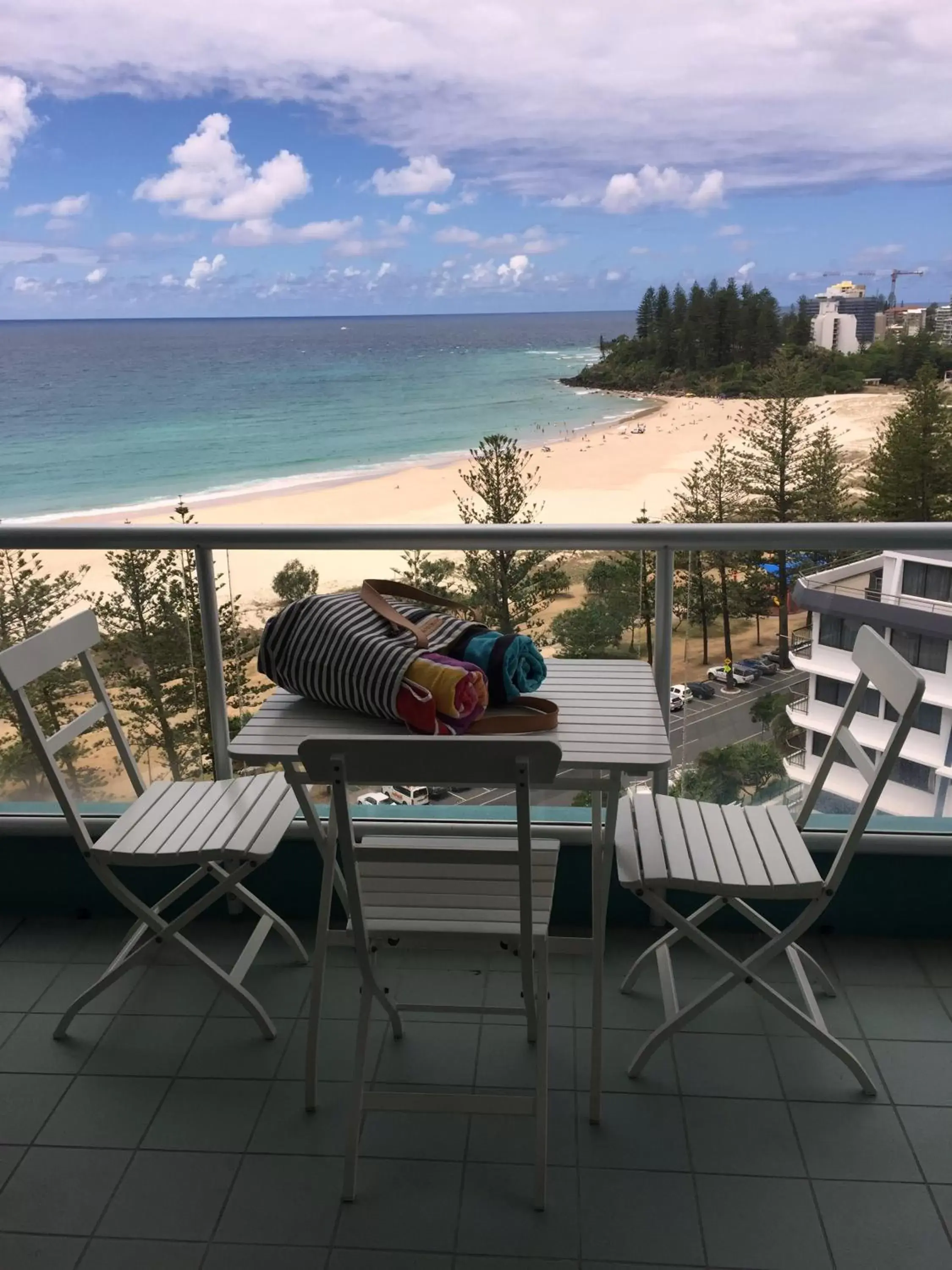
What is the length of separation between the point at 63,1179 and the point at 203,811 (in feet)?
2.63

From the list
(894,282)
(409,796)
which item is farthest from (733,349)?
(409,796)

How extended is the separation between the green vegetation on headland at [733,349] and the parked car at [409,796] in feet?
32.9

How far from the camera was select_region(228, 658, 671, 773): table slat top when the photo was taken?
→ 6.68 feet

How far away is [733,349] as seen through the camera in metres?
15.1

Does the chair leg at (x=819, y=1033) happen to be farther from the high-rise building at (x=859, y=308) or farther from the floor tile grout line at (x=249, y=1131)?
the high-rise building at (x=859, y=308)

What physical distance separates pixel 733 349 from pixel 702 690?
43.6 ft

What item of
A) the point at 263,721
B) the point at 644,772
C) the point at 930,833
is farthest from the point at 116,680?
the point at 930,833

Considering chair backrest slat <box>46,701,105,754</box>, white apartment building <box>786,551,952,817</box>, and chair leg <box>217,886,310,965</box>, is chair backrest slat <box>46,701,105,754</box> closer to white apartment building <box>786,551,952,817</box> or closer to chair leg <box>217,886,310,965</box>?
chair leg <box>217,886,310,965</box>

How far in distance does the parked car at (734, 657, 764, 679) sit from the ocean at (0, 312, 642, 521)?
63.3ft

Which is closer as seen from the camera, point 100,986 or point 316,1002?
point 316,1002

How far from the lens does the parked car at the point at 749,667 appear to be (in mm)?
2754

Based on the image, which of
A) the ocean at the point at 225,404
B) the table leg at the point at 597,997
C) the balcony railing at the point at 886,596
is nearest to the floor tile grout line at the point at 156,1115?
the table leg at the point at 597,997

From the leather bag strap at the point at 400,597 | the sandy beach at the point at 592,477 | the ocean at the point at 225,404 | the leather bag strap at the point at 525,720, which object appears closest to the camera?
the leather bag strap at the point at 525,720

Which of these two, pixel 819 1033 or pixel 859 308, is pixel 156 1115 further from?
pixel 859 308
